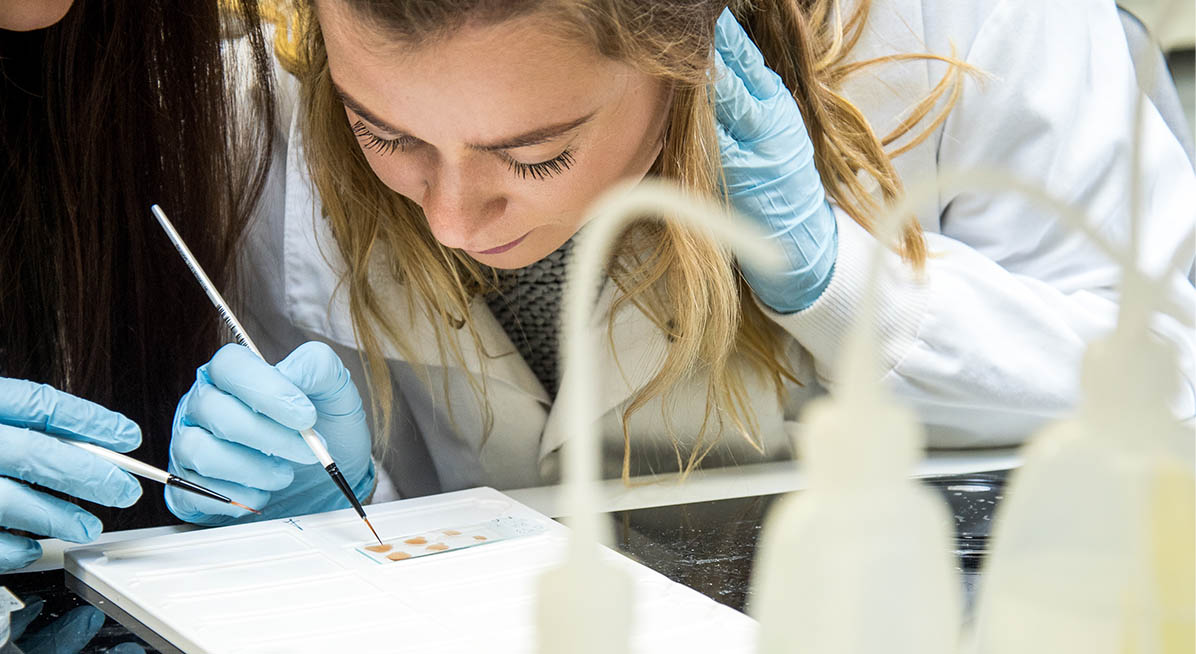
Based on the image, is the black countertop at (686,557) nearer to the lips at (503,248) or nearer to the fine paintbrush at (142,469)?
the fine paintbrush at (142,469)

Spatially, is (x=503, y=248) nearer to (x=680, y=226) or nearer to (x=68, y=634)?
(x=680, y=226)

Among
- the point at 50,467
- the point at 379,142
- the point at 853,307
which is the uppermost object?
the point at 379,142

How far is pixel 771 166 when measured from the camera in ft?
3.59

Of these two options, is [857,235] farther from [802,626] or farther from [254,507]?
[802,626]

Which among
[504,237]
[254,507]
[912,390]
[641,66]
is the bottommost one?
[254,507]

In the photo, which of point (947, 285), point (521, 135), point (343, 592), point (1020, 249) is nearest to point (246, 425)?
point (343, 592)

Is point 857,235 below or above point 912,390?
above

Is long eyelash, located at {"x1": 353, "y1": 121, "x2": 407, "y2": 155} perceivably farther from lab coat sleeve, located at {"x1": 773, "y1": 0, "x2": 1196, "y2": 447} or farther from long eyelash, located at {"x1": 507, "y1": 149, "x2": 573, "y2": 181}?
lab coat sleeve, located at {"x1": 773, "y1": 0, "x2": 1196, "y2": 447}

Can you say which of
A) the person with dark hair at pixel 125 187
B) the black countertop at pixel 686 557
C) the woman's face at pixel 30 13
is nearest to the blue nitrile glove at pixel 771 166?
the black countertop at pixel 686 557

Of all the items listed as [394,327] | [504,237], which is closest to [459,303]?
[394,327]

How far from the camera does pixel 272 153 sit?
128 cm

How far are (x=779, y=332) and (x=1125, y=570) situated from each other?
3.18 ft

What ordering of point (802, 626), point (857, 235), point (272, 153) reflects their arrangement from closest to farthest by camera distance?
point (802, 626) < point (857, 235) < point (272, 153)

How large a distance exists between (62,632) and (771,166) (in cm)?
70
